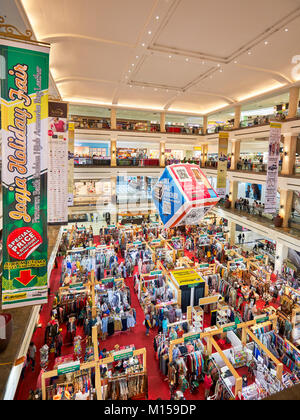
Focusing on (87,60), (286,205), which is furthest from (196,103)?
(286,205)

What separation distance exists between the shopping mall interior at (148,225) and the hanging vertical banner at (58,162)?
0.04 meters

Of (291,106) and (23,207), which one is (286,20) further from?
(23,207)

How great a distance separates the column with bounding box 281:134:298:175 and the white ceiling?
8.66 ft

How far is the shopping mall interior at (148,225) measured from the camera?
3.18 meters

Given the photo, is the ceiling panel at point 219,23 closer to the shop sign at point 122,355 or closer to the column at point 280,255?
the shop sign at point 122,355

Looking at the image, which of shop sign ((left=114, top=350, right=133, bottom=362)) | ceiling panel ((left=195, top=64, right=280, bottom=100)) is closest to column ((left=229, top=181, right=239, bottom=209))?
ceiling panel ((left=195, top=64, right=280, bottom=100))

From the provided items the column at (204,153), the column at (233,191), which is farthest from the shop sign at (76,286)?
the column at (204,153)

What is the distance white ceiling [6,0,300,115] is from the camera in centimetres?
701

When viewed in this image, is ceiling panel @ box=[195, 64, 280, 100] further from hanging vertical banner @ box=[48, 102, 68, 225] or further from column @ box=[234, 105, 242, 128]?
hanging vertical banner @ box=[48, 102, 68, 225]

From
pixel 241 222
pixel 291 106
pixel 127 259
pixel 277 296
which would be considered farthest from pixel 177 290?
pixel 291 106

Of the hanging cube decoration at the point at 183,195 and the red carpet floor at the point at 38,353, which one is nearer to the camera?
the hanging cube decoration at the point at 183,195

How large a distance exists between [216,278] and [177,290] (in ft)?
6.90

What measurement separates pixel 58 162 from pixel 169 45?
20.4ft

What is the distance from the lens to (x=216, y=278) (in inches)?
367
